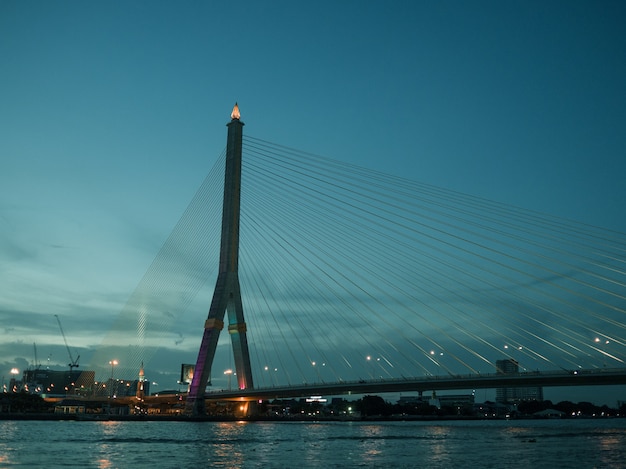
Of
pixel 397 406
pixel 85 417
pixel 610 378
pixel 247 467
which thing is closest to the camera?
pixel 247 467

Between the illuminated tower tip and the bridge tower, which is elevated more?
the illuminated tower tip

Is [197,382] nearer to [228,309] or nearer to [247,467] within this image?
[228,309]

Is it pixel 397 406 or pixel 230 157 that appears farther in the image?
pixel 397 406

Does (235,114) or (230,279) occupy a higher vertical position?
(235,114)

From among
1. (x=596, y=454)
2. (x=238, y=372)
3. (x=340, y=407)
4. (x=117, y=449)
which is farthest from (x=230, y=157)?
(x=340, y=407)

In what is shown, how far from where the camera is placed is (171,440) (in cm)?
4625

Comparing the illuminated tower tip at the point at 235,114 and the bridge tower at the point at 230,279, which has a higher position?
the illuminated tower tip at the point at 235,114

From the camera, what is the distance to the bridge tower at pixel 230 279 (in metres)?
65.3

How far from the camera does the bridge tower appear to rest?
6531cm

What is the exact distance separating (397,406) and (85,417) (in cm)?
9276

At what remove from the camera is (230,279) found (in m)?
65.9

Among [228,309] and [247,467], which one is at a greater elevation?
[228,309]

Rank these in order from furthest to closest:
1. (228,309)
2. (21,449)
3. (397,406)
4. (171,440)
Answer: (397,406)
(228,309)
(171,440)
(21,449)

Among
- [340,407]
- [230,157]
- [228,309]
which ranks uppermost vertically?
[230,157]
